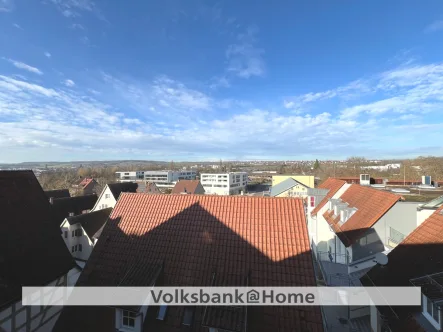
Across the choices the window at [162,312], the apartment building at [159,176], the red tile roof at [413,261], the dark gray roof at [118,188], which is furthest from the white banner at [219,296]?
the apartment building at [159,176]

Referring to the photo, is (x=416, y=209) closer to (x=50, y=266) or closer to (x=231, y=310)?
(x=231, y=310)

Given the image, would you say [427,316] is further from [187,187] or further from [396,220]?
[187,187]

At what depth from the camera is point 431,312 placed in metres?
5.49

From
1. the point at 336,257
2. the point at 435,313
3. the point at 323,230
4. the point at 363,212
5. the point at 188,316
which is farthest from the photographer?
the point at 323,230

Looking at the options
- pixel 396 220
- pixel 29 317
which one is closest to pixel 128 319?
pixel 29 317

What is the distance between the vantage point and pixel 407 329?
5.64m

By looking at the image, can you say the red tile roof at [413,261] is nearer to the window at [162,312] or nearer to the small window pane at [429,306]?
the small window pane at [429,306]

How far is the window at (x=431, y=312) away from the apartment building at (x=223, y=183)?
7380 centimetres

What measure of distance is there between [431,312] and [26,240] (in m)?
12.5

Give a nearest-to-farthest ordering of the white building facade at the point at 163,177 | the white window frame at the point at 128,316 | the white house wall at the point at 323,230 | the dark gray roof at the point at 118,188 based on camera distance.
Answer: the white window frame at the point at 128,316
the white house wall at the point at 323,230
the dark gray roof at the point at 118,188
the white building facade at the point at 163,177

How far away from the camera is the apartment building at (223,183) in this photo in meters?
81.4

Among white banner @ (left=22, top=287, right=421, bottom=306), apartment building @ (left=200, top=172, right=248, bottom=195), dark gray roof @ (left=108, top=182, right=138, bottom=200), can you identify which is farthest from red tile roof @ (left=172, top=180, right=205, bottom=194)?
white banner @ (left=22, top=287, right=421, bottom=306)

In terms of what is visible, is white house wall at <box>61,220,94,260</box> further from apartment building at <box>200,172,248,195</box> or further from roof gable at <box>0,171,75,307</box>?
apartment building at <box>200,172,248,195</box>

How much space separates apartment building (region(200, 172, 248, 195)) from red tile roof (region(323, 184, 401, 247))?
64.2 meters
